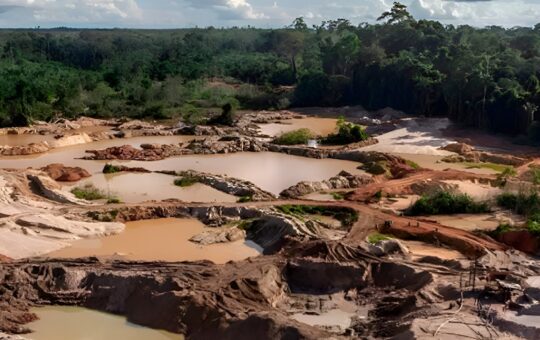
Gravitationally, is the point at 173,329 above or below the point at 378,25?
below

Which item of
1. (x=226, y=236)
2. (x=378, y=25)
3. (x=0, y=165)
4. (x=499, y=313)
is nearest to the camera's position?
(x=499, y=313)

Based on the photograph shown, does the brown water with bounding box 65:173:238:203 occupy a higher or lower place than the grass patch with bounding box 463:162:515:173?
lower

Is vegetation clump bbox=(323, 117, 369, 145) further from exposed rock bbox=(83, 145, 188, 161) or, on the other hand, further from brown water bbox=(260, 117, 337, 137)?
exposed rock bbox=(83, 145, 188, 161)

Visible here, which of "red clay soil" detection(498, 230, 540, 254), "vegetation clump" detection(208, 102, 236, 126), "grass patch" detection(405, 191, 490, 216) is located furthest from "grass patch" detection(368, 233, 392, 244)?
"vegetation clump" detection(208, 102, 236, 126)

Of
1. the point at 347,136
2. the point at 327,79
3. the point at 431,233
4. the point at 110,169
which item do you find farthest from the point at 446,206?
the point at 327,79

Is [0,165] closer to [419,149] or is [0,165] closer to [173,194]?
[173,194]

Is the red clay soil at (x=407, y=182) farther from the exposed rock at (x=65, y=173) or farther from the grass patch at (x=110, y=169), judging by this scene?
the exposed rock at (x=65, y=173)

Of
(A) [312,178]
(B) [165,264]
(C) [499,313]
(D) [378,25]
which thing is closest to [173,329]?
(B) [165,264]
